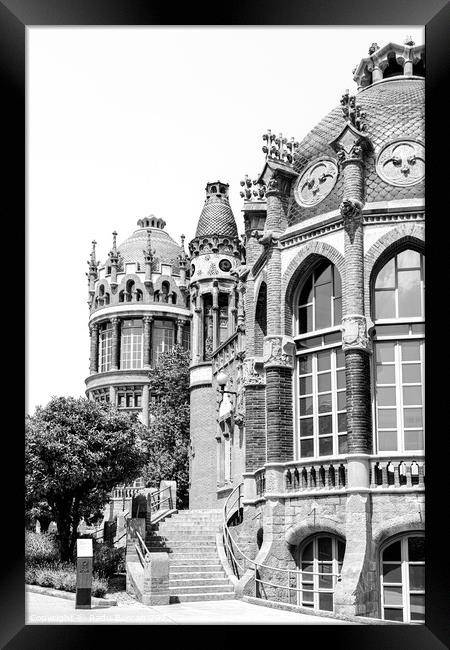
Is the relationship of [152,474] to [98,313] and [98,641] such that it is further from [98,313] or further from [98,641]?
[98,641]

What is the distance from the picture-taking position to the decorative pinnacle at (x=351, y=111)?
19159mm

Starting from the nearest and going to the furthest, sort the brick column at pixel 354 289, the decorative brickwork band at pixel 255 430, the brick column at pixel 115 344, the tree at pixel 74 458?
the brick column at pixel 354 289
the decorative brickwork band at pixel 255 430
the tree at pixel 74 458
the brick column at pixel 115 344

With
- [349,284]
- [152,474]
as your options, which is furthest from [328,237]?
[152,474]

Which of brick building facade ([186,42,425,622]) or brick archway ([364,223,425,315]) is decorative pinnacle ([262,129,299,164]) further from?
brick archway ([364,223,425,315])

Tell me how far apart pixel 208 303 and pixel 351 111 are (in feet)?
56.1

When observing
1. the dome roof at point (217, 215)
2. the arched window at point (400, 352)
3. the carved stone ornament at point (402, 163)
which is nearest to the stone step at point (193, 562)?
the arched window at point (400, 352)

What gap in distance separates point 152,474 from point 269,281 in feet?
55.6

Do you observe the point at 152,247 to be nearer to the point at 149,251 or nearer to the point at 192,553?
the point at 149,251

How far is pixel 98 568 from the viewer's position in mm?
22047

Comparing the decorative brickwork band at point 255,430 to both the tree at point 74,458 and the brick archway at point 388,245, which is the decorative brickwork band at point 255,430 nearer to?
the brick archway at point 388,245

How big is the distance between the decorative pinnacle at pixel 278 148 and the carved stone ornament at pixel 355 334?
443 cm

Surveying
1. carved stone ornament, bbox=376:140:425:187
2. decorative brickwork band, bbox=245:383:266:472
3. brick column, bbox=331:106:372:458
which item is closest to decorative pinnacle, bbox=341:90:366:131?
brick column, bbox=331:106:372:458

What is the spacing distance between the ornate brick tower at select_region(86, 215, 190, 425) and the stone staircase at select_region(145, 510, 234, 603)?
1774cm
